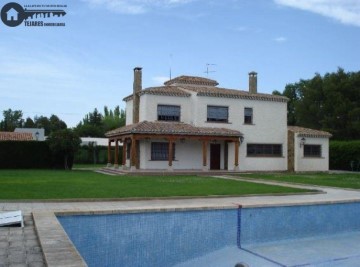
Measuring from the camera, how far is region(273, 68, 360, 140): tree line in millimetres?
51438

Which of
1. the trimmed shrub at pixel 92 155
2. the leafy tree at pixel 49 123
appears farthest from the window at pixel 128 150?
the leafy tree at pixel 49 123

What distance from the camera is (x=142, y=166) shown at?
29.1 meters

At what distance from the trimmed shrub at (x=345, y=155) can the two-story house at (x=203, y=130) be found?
4.77 metres

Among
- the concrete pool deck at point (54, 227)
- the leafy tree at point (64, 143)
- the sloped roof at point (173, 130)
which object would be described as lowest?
the concrete pool deck at point (54, 227)

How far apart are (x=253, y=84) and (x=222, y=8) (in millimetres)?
16415

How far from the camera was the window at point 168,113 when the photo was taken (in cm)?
3045

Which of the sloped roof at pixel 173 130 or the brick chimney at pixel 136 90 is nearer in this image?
the sloped roof at pixel 173 130

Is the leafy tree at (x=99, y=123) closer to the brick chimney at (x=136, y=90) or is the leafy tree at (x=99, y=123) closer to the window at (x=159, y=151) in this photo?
the brick chimney at (x=136, y=90)

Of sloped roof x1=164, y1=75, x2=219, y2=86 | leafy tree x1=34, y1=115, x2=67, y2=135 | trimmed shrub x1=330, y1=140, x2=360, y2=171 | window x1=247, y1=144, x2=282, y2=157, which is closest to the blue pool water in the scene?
window x1=247, y1=144, x2=282, y2=157

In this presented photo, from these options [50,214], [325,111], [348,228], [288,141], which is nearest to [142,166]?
[288,141]

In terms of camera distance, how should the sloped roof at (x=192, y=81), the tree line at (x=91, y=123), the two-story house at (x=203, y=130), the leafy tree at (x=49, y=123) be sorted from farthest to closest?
the leafy tree at (x=49, y=123) → the tree line at (x=91, y=123) → the sloped roof at (x=192, y=81) → the two-story house at (x=203, y=130)

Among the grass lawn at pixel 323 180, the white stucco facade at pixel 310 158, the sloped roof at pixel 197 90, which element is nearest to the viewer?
the grass lawn at pixel 323 180

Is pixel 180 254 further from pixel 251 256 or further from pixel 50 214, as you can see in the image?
pixel 50 214

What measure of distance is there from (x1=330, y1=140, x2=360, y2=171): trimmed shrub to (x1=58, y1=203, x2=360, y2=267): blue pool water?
25.8m
